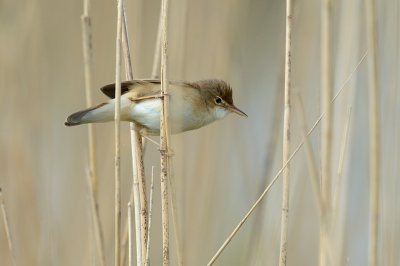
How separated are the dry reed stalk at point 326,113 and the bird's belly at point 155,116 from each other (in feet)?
2.41

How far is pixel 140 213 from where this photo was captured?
1.89 metres

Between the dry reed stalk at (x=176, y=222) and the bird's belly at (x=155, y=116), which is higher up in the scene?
the bird's belly at (x=155, y=116)

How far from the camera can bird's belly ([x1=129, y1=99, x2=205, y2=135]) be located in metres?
2.25

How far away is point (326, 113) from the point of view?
1618 millimetres

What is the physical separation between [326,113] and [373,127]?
0.15m

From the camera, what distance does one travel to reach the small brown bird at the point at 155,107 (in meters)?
2.13

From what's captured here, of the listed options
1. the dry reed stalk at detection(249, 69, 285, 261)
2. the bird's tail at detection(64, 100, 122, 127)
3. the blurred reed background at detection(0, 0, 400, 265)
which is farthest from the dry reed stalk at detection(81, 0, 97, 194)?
the dry reed stalk at detection(249, 69, 285, 261)

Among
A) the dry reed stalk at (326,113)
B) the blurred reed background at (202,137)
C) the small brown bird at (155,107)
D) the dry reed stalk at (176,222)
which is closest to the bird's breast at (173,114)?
the small brown bird at (155,107)

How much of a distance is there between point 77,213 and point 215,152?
865mm

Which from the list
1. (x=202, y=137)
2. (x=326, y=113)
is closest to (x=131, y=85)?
(x=202, y=137)

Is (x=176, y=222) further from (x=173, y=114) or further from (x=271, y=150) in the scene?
(x=271, y=150)

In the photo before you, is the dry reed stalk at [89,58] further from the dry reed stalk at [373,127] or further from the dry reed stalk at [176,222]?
the dry reed stalk at [373,127]

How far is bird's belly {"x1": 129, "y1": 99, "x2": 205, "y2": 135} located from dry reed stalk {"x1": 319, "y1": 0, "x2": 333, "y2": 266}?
2.41 ft

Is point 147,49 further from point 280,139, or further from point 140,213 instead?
point 140,213
